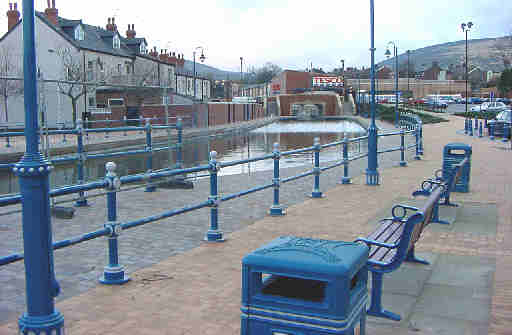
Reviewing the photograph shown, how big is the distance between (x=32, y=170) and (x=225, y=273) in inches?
130

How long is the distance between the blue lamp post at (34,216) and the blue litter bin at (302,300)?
133cm

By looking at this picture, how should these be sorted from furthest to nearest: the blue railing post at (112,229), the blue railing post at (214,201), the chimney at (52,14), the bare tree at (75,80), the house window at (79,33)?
the house window at (79,33), the chimney at (52,14), the bare tree at (75,80), the blue railing post at (214,201), the blue railing post at (112,229)

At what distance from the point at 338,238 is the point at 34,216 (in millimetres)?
5324

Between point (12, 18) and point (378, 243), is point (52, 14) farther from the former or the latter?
point (378, 243)

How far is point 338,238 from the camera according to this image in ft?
26.9

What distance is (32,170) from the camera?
11.8 ft

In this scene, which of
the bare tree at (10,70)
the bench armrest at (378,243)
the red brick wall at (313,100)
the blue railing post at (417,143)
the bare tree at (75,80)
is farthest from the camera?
the red brick wall at (313,100)

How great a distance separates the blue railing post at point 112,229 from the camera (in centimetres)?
598

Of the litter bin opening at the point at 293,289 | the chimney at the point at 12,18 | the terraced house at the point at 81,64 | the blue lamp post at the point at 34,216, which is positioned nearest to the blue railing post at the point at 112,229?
the blue lamp post at the point at 34,216

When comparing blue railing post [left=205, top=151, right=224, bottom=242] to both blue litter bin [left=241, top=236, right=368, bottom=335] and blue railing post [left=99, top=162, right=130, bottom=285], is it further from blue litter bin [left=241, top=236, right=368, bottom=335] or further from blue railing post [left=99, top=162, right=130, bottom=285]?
blue litter bin [left=241, top=236, right=368, bottom=335]

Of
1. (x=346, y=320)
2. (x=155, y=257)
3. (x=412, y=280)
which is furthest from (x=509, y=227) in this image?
(x=346, y=320)

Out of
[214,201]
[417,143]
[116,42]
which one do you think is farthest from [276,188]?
[116,42]

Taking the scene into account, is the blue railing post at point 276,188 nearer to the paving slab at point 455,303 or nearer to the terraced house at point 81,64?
the paving slab at point 455,303

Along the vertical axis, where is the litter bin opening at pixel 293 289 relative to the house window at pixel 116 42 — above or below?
below
